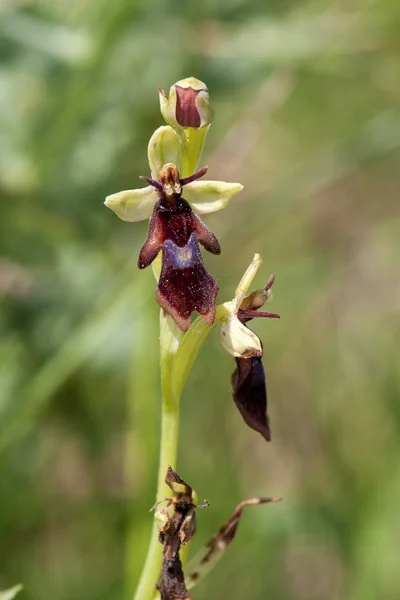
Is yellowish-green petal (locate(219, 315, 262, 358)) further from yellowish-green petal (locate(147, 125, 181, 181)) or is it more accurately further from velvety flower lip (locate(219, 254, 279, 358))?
yellowish-green petal (locate(147, 125, 181, 181))

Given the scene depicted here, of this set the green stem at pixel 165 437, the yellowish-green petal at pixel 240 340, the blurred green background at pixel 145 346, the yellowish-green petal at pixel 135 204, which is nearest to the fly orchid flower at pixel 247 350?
the yellowish-green petal at pixel 240 340

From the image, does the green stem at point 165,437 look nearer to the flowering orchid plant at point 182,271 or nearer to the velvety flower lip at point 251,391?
the flowering orchid plant at point 182,271

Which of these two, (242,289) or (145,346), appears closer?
(242,289)

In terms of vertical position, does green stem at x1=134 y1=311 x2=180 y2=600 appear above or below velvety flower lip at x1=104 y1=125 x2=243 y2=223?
below

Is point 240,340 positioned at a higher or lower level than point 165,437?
higher

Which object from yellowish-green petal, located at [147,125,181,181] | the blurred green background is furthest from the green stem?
the blurred green background

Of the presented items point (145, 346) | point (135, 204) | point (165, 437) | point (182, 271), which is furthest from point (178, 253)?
point (145, 346)

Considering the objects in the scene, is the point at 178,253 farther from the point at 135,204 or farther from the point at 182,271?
the point at 135,204

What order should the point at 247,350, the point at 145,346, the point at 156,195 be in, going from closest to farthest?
the point at 247,350
the point at 156,195
the point at 145,346
